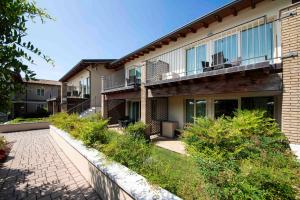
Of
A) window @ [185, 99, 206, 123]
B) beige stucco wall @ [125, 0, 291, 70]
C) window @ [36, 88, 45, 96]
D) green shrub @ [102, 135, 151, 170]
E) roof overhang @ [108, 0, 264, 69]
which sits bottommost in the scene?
green shrub @ [102, 135, 151, 170]

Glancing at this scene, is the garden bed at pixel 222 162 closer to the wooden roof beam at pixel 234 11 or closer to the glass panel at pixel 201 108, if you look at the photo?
the glass panel at pixel 201 108

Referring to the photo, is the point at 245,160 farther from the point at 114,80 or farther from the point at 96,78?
the point at 96,78

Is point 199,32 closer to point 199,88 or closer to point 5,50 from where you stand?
point 199,88

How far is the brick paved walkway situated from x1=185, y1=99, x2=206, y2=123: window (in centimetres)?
715

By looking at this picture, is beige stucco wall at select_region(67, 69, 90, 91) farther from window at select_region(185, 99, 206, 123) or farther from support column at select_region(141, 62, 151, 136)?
window at select_region(185, 99, 206, 123)

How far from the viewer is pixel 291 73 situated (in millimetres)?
5184

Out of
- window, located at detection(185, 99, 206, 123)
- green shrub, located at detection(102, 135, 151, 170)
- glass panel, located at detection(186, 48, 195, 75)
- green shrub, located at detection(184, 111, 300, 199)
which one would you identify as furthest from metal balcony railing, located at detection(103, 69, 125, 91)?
green shrub, located at detection(184, 111, 300, 199)

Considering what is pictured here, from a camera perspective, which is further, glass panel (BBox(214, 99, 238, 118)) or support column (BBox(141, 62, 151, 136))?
support column (BBox(141, 62, 151, 136))

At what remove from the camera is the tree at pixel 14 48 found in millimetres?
1855

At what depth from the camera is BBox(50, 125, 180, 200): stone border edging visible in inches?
115

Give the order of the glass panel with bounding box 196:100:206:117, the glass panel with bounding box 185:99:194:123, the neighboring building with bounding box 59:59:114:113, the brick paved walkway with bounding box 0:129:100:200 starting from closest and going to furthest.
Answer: the brick paved walkway with bounding box 0:129:100:200
the glass panel with bounding box 196:100:206:117
the glass panel with bounding box 185:99:194:123
the neighboring building with bounding box 59:59:114:113

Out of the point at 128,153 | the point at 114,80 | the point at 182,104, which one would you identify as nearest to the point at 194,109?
the point at 182,104

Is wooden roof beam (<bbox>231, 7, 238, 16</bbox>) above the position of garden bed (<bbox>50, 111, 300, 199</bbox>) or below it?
above

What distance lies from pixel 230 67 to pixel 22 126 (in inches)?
716
